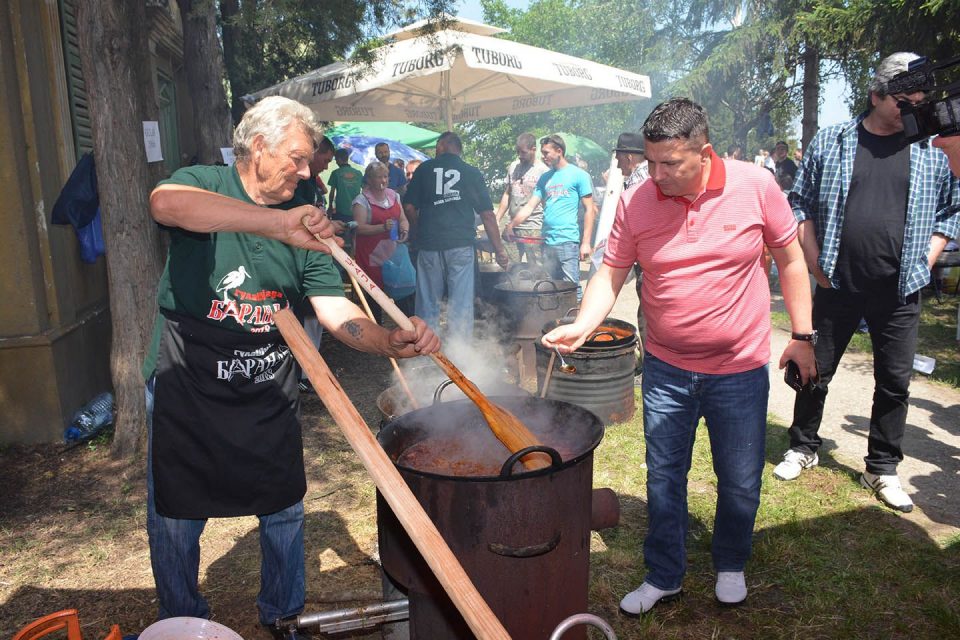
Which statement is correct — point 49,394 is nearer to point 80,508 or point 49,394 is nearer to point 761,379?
point 80,508

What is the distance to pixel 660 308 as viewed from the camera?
3.09 meters

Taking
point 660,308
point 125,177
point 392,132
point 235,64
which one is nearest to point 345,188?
point 235,64

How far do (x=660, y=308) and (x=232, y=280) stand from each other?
5.74ft

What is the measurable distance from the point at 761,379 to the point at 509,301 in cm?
379

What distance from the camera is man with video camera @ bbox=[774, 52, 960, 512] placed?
3.90 metres

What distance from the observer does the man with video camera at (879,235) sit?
154 inches

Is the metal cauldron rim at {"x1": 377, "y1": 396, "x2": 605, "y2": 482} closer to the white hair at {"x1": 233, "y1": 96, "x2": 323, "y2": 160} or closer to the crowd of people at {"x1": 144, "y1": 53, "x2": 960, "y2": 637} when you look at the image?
the crowd of people at {"x1": 144, "y1": 53, "x2": 960, "y2": 637}

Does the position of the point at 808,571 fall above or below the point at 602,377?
below

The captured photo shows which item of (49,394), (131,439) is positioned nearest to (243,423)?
(131,439)

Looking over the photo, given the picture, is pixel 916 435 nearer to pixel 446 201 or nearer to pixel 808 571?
pixel 808 571

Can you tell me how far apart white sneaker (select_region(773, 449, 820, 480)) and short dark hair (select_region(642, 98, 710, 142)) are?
2717 millimetres

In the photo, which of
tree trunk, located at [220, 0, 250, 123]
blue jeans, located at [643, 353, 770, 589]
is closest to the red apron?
tree trunk, located at [220, 0, 250, 123]

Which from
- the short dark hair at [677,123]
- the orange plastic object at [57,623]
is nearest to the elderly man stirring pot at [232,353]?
the orange plastic object at [57,623]

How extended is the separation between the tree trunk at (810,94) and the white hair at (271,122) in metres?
16.2
